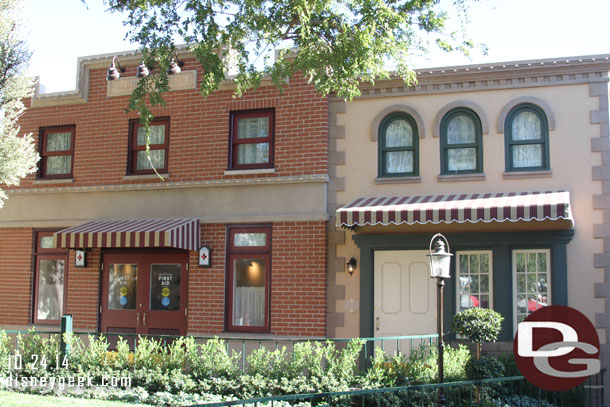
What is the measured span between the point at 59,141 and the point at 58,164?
21.6 inches

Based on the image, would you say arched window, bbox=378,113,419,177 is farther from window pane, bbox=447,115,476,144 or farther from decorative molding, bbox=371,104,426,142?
window pane, bbox=447,115,476,144

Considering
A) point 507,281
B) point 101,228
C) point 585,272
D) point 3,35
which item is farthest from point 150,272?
point 585,272

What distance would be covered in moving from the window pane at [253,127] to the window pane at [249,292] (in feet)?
8.74

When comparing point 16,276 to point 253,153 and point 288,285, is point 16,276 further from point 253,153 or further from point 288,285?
point 288,285

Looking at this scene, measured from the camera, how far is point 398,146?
1338 centimetres

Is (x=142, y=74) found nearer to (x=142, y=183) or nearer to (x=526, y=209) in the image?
(x=142, y=183)

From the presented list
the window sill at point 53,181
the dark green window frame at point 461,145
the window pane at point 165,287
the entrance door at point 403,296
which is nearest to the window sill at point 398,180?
the dark green window frame at point 461,145

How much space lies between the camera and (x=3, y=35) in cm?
1355

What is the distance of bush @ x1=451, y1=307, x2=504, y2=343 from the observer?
411 inches

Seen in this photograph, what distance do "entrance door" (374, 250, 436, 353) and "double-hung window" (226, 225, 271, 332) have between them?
2314 millimetres

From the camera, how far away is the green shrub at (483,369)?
1005cm

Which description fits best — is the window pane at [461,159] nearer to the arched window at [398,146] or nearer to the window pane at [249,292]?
the arched window at [398,146]

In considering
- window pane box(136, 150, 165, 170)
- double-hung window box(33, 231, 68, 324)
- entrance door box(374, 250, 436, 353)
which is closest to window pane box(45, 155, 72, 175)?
double-hung window box(33, 231, 68, 324)

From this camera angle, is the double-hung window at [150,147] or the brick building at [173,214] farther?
the double-hung window at [150,147]
